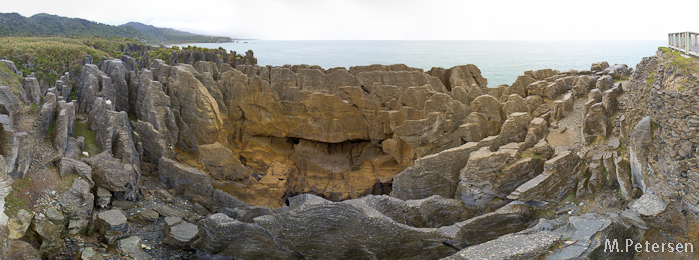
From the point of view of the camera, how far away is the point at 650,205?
44.1ft

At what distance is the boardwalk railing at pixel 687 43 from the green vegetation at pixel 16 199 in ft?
79.7

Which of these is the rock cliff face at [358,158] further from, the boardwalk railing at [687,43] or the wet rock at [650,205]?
the boardwalk railing at [687,43]

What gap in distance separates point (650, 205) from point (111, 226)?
19.7m

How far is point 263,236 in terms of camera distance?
17.7m

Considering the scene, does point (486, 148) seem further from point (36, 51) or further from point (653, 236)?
point (36, 51)

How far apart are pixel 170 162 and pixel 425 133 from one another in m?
14.7

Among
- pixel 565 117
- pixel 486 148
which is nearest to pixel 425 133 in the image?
pixel 486 148

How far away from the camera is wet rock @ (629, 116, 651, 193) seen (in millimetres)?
14812

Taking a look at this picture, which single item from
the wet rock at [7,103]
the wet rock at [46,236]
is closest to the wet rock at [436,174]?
the wet rock at [46,236]

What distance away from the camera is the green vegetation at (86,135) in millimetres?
21919

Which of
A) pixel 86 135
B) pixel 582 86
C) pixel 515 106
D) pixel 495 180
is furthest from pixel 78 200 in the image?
pixel 582 86

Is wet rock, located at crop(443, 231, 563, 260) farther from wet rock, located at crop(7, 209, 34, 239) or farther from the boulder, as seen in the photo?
the boulder

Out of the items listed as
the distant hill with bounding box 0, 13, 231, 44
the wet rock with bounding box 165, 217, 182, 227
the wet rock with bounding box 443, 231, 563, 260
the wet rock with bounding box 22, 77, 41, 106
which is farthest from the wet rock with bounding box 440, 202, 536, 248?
the distant hill with bounding box 0, 13, 231, 44

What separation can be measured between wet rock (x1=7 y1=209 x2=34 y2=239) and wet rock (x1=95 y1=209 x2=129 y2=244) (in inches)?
103
